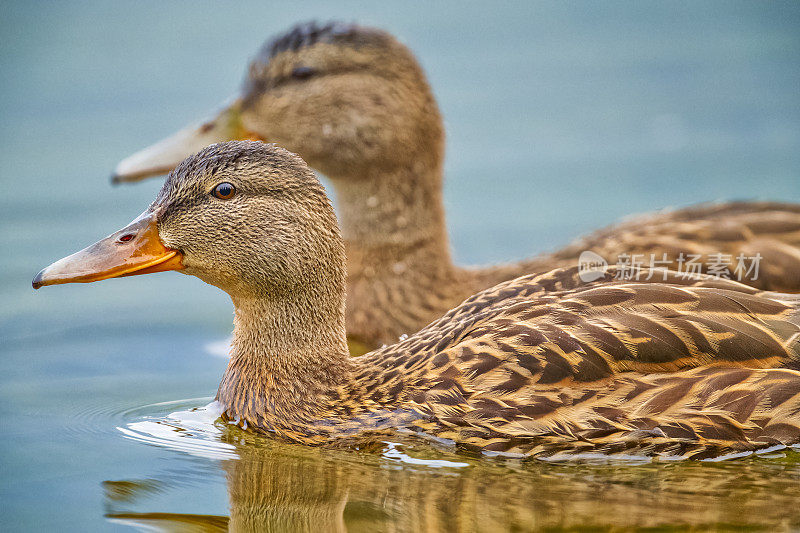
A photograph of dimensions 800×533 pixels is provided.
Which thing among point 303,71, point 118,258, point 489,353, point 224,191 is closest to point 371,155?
point 303,71

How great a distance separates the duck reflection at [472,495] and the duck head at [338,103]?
3.21 metres

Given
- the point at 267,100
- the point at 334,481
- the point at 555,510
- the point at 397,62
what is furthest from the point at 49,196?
the point at 555,510

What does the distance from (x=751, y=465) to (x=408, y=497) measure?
1.67 metres

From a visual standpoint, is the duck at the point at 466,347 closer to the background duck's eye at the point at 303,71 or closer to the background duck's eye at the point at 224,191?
the background duck's eye at the point at 224,191

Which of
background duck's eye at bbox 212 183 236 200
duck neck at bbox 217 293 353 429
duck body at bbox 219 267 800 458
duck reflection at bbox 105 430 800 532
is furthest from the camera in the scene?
duck neck at bbox 217 293 353 429

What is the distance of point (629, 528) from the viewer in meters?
5.86

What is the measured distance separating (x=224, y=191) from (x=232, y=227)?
19 centimetres

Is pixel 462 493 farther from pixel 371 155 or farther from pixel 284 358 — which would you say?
pixel 371 155

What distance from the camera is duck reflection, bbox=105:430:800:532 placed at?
19.5 feet

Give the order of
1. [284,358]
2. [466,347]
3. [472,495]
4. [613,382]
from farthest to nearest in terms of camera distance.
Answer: [284,358]
[466,347]
[613,382]
[472,495]

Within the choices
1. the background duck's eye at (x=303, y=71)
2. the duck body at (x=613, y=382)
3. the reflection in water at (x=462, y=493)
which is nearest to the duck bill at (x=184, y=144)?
the background duck's eye at (x=303, y=71)

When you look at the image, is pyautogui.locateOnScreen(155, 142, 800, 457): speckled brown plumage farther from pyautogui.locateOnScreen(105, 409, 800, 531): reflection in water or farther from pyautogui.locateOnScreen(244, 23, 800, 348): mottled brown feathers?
pyautogui.locateOnScreen(244, 23, 800, 348): mottled brown feathers

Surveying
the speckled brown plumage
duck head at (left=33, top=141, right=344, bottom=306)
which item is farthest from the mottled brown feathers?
duck head at (left=33, top=141, right=344, bottom=306)

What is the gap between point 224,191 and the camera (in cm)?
679
